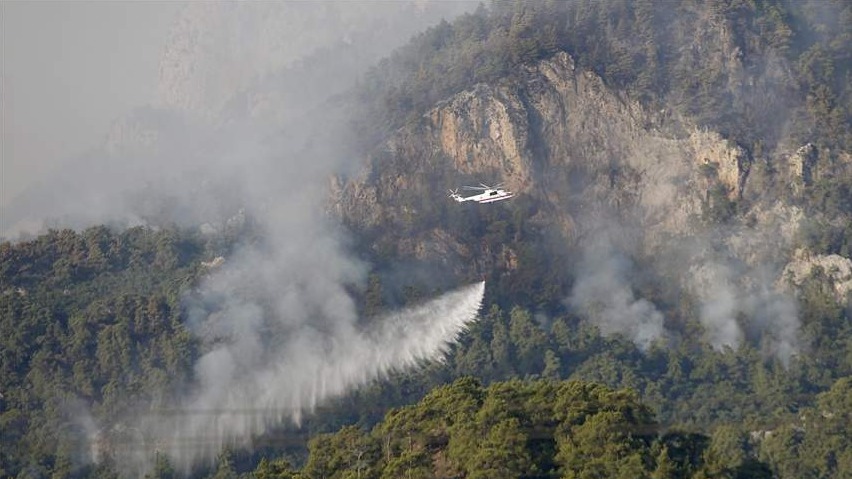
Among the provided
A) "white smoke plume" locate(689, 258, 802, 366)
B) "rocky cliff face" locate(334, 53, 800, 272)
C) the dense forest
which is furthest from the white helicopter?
"white smoke plume" locate(689, 258, 802, 366)

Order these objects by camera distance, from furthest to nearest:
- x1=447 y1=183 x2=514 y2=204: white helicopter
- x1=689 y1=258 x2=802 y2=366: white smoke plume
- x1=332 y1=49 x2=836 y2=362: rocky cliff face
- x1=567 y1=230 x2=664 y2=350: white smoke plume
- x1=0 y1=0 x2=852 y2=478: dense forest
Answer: x1=332 y1=49 x2=836 y2=362: rocky cliff face
x1=567 y1=230 x2=664 y2=350: white smoke plume
x1=689 y1=258 x2=802 y2=366: white smoke plume
x1=447 y1=183 x2=514 y2=204: white helicopter
x1=0 y1=0 x2=852 y2=478: dense forest

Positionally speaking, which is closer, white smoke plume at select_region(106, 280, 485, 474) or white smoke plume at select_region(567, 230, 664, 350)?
white smoke plume at select_region(106, 280, 485, 474)

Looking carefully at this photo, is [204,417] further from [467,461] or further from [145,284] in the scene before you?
[467,461]

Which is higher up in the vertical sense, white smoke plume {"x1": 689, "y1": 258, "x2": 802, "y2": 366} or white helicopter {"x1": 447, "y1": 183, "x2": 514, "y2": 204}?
white helicopter {"x1": 447, "y1": 183, "x2": 514, "y2": 204}

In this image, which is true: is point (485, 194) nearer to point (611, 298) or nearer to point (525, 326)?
Result: point (525, 326)

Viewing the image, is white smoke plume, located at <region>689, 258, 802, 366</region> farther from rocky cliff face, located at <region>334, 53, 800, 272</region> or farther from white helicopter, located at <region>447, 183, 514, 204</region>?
white helicopter, located at <region>447, 183, 514, 204</region>

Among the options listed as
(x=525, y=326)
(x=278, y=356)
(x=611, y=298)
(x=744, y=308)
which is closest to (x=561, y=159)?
(x=611, y=298)

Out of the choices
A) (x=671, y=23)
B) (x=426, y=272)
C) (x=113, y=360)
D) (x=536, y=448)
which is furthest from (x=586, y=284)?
(x=536, y=448)

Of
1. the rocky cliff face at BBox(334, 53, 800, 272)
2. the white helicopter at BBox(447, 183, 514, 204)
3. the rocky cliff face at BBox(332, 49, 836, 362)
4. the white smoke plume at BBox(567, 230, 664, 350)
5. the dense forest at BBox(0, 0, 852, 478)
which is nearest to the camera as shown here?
the dense forest at BBox(0, 0, 852, 478)
